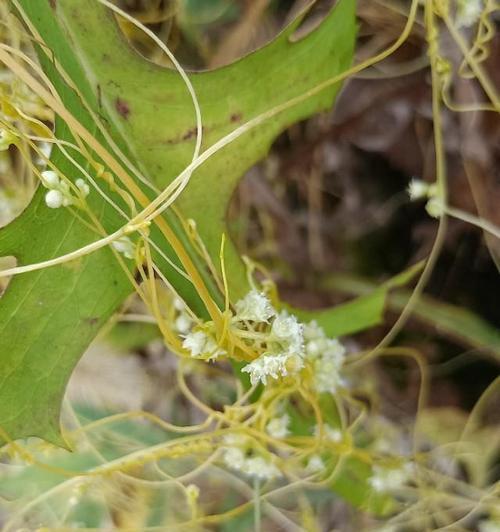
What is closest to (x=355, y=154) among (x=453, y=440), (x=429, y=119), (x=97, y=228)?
(x=429, y=119)

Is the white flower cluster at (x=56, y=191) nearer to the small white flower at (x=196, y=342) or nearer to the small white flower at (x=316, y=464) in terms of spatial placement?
the small white flower at (x=196, y=342)

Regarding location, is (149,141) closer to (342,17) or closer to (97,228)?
(97,228)

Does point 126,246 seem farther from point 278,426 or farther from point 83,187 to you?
point 278,426

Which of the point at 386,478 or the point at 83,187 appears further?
the point at 386,478

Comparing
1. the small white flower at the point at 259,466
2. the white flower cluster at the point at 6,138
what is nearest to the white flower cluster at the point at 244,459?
the small white flower at the point at 259,466

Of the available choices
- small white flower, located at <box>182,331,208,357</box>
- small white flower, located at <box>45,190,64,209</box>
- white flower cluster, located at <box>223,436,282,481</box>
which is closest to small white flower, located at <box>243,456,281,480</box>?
white flower cluster, located at <box>223,436,282,481</box>

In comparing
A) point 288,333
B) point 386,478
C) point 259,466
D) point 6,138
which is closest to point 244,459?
point 259,466
